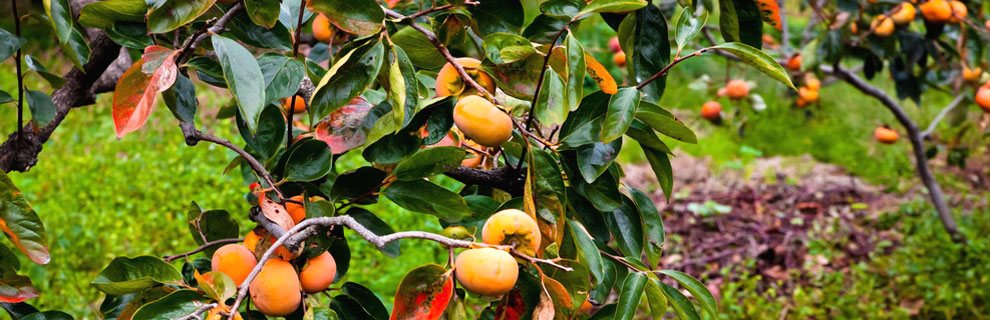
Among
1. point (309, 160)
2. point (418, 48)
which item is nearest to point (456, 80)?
point (418, 48)

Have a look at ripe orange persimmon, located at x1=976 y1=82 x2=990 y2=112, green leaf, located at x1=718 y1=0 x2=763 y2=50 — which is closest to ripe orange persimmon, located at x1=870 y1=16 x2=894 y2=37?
ripe orange persimmon, located at x1=976 y1=82 x2=990 y2=112

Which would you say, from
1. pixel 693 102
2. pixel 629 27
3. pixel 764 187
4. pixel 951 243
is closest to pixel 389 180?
pixel 629 27

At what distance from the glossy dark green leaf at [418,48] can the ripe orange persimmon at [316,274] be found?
0.19 m

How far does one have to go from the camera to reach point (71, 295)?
2.02 meters

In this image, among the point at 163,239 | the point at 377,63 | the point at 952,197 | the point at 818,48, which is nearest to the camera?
the point at 377,63

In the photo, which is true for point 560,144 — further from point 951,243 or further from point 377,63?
point 951,243

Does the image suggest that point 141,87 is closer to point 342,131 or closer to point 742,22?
point 342,131

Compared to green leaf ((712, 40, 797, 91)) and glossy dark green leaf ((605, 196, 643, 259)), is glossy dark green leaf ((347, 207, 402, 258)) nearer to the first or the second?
glossy dark green leaf ((605, 196, 643, 259))

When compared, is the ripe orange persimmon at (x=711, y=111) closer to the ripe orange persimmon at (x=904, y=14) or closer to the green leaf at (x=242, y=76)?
the ripe orange persimmon at (x=904, y=14)

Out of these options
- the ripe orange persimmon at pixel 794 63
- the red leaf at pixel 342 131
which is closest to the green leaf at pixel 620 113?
the red leaf at pixel 342 131

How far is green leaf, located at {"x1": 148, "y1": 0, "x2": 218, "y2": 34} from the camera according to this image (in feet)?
1.87

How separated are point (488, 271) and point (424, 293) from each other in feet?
0.23

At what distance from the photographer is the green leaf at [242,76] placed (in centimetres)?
55

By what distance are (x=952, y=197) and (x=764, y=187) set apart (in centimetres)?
69
